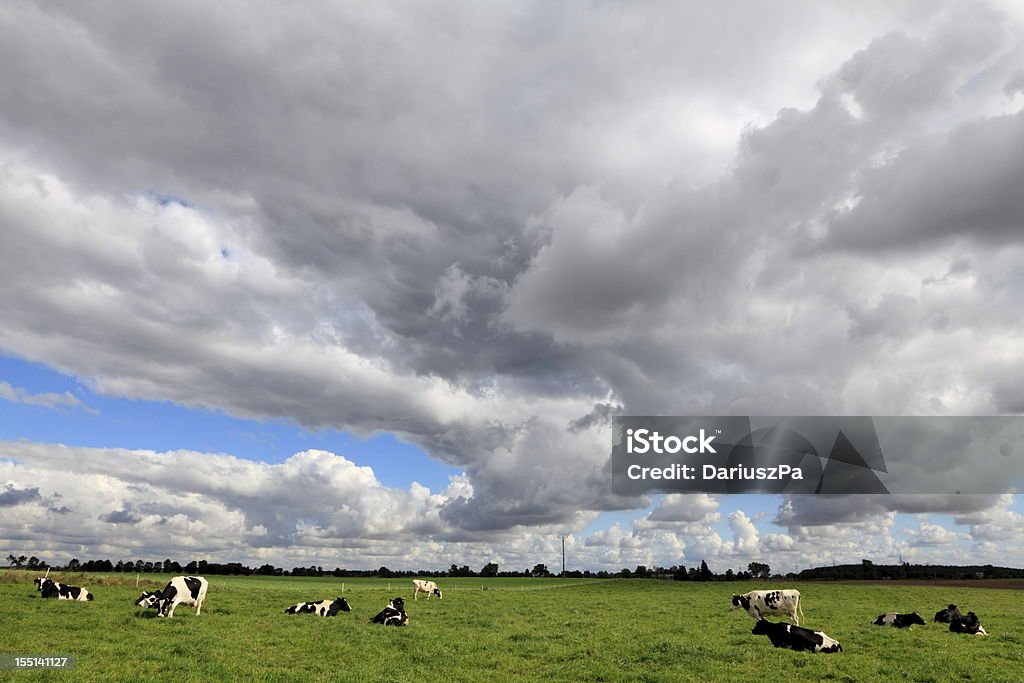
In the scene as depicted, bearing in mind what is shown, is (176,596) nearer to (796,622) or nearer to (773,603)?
(773,603)

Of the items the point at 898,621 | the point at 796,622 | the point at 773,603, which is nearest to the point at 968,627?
the point at 898,621

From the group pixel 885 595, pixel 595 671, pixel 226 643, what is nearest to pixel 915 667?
pixel 595 671

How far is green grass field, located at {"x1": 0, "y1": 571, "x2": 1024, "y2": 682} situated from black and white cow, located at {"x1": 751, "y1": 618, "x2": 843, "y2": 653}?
2.70 feet

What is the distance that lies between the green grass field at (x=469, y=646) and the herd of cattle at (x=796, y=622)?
0.76 m

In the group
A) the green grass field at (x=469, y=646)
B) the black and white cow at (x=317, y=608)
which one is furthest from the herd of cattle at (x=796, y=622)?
the black and white cow at (x=317, y=608)

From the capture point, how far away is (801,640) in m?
22.7

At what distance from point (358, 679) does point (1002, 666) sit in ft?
67.5

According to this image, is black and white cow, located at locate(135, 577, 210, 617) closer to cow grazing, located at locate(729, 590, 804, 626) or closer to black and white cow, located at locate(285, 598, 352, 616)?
black and white cow, located at locate(285, 598, 352, 616)

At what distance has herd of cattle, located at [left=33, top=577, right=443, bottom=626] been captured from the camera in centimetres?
2990

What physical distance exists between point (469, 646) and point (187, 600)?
1666 centimetres

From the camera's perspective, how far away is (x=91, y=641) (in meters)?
21.9

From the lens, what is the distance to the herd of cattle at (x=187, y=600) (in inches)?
1177

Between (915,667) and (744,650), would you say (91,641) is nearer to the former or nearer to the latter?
(744,650)

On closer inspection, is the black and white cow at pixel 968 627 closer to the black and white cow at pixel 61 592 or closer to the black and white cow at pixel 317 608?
the black and white cow at pixel 317 608
